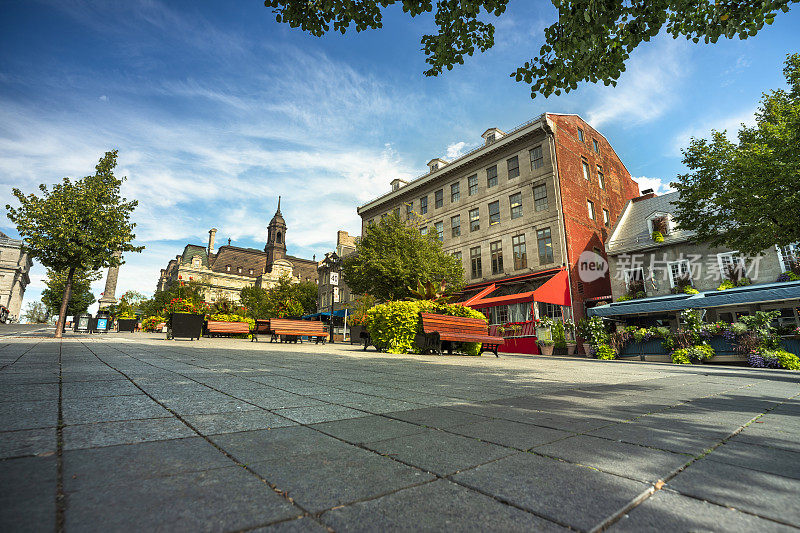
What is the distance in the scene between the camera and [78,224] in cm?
1491

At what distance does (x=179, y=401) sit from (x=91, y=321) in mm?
31499

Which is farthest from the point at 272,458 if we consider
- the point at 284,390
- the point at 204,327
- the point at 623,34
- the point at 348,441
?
the point at 204,327

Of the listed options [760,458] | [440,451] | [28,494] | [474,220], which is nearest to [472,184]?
[474,220]

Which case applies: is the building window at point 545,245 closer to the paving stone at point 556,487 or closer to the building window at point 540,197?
the building window at point 540,197

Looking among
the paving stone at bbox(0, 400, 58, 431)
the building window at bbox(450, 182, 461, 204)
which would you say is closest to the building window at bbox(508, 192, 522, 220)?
the building window at bbox(450, 182, 461, 204)

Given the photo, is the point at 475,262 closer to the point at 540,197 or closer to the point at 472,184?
the point at 472,184

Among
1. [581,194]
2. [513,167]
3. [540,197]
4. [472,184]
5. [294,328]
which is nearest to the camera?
[294,328]

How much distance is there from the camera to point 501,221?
26797mm

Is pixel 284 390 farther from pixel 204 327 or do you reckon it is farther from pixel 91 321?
pixel 91 321

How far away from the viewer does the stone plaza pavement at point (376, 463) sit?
1340mm

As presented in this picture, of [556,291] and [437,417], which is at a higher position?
[556,291]

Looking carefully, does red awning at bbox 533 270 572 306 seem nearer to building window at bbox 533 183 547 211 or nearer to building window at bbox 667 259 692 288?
building window at bbox 533 183 547 211

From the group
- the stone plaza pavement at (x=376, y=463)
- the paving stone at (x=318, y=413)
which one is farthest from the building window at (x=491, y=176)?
the paving stone at (x=318, y=413)

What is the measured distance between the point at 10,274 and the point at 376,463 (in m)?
94.4
